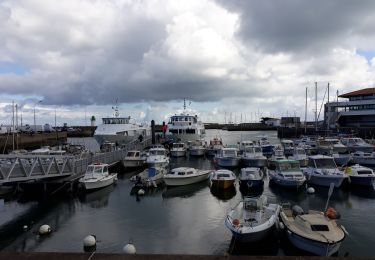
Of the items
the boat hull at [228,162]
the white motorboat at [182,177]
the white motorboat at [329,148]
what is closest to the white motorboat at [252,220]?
the white motorboat at [182,177]

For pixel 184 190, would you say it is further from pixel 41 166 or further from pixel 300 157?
pixel 300 157

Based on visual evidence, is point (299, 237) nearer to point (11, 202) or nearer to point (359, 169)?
point (359, 169)

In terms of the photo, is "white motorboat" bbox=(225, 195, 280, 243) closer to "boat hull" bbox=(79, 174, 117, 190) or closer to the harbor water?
the harbor water

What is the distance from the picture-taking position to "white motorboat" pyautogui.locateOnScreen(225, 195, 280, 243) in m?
18.2

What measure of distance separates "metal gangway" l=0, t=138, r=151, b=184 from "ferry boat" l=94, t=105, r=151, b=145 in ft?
78.5

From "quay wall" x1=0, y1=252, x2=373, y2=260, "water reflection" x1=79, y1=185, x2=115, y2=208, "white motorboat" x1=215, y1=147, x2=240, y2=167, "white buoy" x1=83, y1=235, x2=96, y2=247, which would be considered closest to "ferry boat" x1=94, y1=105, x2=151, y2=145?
"white motorboat" x1=215, y1=147, x2=240, y2=167

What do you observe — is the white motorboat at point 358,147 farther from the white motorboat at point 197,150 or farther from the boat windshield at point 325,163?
the boat windshield at point 325,163

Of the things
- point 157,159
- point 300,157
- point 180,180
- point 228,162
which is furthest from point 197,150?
point 180,180

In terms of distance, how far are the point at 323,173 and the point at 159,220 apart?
18.5m

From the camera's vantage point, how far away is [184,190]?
35.0 meters

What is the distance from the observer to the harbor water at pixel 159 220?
19391mm

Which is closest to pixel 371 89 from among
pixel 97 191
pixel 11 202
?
pixel 97 191

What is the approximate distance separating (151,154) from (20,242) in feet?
100

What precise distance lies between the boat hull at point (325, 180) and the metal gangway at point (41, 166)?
2481cm
